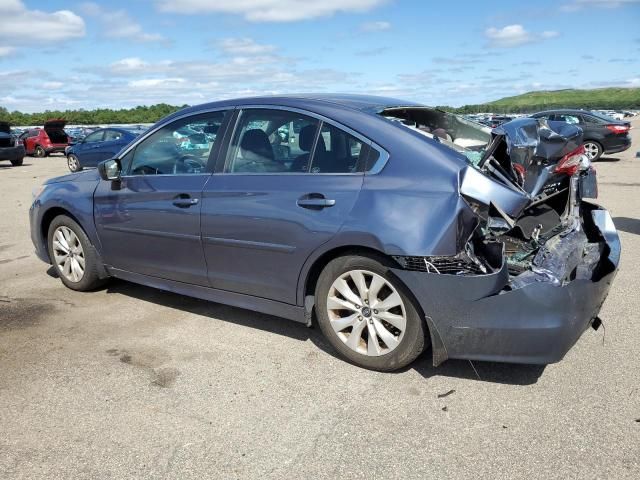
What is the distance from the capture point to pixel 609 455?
9.12 ft

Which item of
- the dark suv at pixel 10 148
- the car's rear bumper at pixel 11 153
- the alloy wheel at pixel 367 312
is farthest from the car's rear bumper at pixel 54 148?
the alloy wheel at pixel 367 312

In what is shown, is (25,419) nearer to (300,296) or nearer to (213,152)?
(300,296)

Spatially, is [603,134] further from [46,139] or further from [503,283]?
[46,139]

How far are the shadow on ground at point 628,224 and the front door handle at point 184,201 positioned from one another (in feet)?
19.8

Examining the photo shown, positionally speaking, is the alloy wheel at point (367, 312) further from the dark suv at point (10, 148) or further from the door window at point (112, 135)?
the dark suv at point (10, 148)

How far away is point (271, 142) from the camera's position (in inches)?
163

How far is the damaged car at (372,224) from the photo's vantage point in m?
3.33

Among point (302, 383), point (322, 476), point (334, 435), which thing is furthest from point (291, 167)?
point (322, 476)

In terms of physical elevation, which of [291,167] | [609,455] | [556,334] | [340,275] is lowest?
[609,455]

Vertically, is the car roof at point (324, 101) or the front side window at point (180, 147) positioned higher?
the car roof at point (324, 101)

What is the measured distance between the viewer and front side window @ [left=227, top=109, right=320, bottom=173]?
398cm

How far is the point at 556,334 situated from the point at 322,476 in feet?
4.96

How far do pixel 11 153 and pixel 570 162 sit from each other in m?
22.1

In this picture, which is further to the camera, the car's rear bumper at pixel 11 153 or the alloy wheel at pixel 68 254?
the car's rear bumper at pixel 11 153
